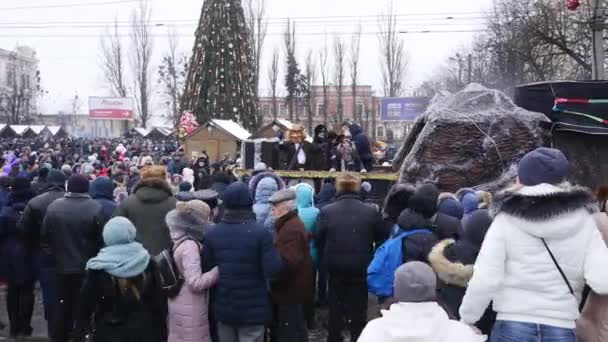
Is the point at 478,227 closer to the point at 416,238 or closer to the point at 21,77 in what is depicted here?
the point at 416,238

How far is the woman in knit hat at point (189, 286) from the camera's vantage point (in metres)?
5.63

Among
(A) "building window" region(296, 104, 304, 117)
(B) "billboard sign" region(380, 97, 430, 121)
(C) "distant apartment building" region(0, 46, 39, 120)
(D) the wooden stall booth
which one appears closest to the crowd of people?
(D) the wooden stall booth

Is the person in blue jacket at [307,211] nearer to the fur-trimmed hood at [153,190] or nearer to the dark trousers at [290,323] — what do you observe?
the dark trousers at [290,323]

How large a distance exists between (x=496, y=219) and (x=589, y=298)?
2.37 ft

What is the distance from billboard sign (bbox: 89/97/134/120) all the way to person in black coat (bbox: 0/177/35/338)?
55506 mm

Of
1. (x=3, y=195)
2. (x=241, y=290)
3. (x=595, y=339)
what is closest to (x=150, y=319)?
(x=241, y=290)

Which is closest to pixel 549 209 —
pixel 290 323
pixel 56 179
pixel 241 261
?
pixel 241 261

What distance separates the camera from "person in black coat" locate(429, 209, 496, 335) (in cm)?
502

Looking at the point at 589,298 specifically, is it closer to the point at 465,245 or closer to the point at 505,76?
the point at 465,245

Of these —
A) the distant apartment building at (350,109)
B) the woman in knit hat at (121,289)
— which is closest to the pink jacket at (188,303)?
the woman in knit hat at (121,289)

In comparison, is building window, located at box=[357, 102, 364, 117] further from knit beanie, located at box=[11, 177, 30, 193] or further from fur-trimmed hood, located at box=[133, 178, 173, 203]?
fur-trimmed hood, located at box=[133, 178, 173, 203]

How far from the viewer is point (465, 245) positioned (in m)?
5.08

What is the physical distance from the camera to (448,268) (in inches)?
199

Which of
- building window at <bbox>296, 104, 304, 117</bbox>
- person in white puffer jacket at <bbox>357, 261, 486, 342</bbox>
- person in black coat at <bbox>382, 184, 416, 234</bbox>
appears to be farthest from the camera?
building window at <bbox>296, 104, 304, 117</bbox>
